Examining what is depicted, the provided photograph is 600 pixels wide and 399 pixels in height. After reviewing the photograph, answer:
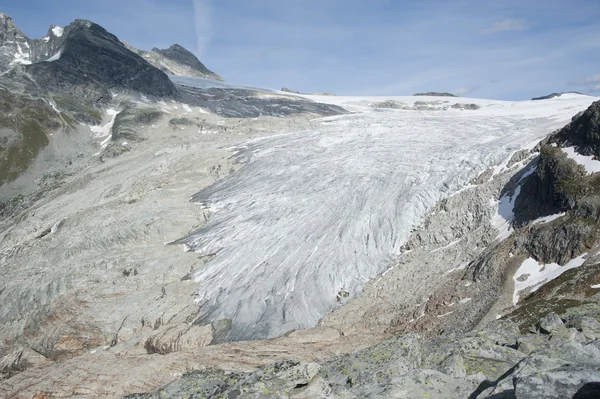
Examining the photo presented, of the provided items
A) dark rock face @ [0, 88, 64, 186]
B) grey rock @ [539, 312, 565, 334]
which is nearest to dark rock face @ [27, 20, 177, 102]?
dark rock face @ [0, 88, 64, 186]

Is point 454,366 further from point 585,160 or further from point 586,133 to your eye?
point 586,133

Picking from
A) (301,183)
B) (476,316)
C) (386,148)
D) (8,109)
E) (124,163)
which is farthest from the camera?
(8,109)

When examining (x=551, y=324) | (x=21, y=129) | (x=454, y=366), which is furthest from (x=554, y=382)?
(x=21, y=129)

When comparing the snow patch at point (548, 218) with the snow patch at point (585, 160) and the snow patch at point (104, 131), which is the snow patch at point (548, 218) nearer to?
the snow patch at point (585, 160)

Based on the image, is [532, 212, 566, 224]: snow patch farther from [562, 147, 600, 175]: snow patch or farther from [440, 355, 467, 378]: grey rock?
[440, 355, 467, 378]: grey rock

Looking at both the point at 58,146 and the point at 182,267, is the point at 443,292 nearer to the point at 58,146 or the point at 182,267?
the point at 182,267

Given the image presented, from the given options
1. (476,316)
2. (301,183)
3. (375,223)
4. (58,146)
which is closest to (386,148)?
(301,183)
